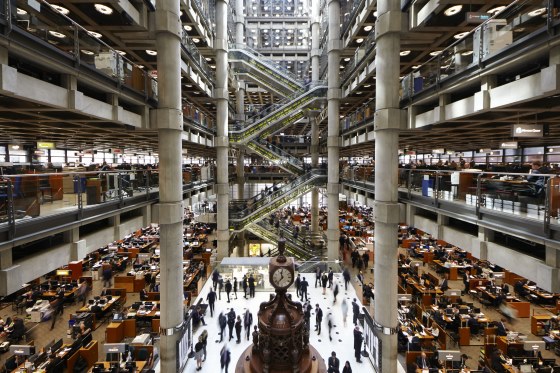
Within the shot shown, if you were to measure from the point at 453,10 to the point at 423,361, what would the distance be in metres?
11.4

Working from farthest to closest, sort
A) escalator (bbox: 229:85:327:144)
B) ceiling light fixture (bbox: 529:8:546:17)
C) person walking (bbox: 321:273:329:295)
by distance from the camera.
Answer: escalator (bbox: 229:85:327:144), person walking (bbox: 321:273:329:295), ceiling light fixture (bbox: 529:8:546:17)

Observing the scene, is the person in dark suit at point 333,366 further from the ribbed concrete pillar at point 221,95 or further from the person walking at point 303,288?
the ribbed concrete pillar at point 221,95

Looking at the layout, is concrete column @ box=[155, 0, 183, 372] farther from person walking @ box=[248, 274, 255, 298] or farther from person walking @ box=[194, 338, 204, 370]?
person walking @ box=[248, 274, 255, 298]

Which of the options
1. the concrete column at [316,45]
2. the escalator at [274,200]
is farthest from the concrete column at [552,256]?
the concrete column at [316,45]

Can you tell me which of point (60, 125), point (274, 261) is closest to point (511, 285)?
point (274, 261)

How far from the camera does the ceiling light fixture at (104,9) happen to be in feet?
29.0

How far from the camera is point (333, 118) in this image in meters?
20.6

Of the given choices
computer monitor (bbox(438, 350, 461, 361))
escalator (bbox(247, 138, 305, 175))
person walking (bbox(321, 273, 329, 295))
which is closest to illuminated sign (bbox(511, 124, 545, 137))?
computer monitor (bbox(438, 350, 461, 361))

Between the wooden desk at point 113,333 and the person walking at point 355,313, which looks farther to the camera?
the person walking at point 355,313

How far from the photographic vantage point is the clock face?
23.3 ft

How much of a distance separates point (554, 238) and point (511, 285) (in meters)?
16.3

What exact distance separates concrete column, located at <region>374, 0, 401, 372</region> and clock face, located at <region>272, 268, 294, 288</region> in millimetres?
4975

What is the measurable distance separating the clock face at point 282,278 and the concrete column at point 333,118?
13.8 m

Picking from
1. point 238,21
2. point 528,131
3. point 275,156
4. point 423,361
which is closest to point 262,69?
point 275,156
